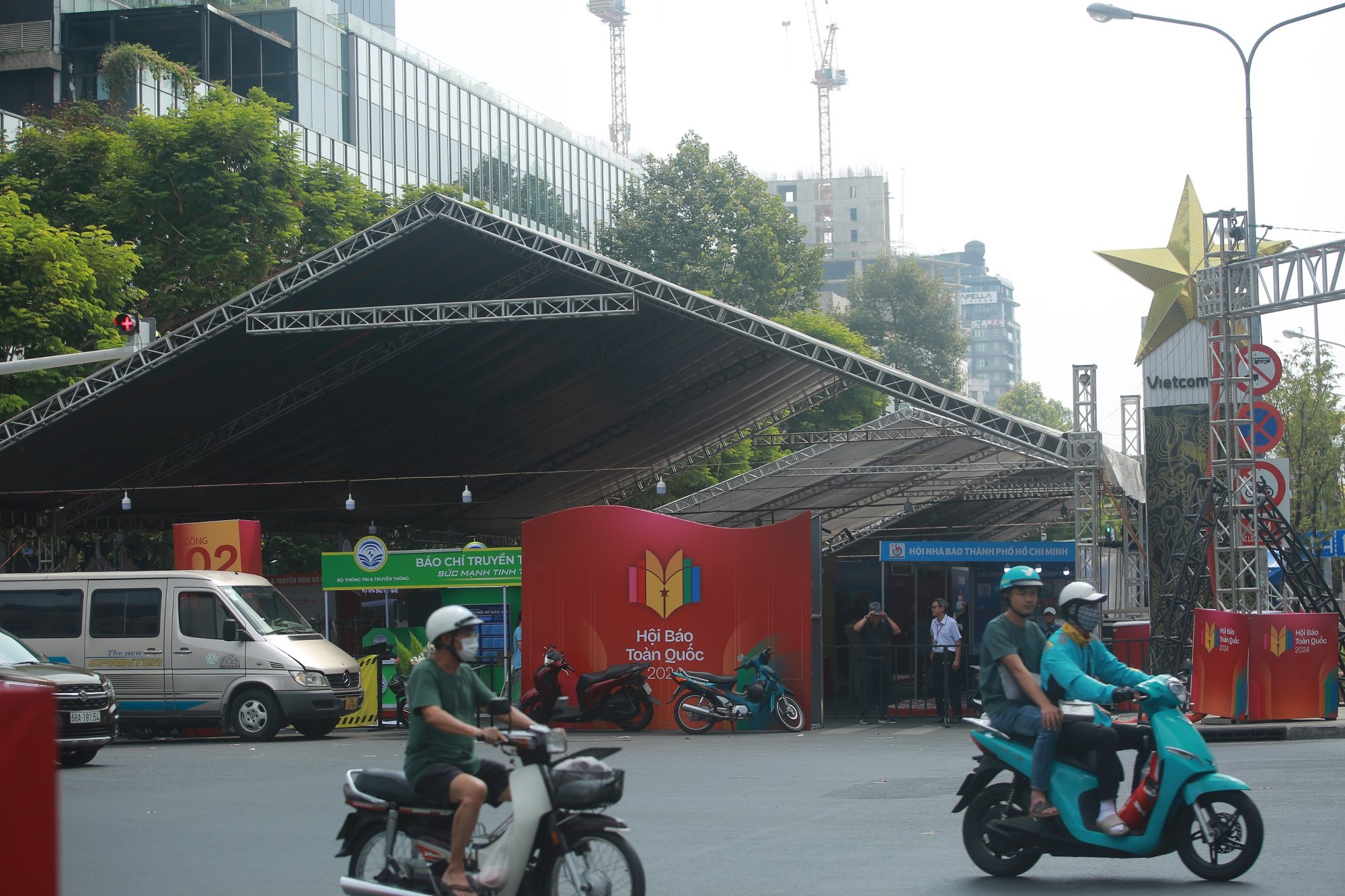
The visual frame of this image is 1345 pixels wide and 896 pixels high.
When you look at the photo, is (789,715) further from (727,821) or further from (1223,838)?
(1223,838)

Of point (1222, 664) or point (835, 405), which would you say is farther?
point (835, 405)

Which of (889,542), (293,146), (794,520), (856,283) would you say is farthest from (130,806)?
(856,283)

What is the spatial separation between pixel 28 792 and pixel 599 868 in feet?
9.00

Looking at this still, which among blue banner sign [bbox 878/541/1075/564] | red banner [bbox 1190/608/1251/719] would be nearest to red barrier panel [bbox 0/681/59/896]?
red banner [bbox 1190/608/1251/719]

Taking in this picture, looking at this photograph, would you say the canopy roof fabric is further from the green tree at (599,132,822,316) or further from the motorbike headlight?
the green tree at (599,132,822,316)

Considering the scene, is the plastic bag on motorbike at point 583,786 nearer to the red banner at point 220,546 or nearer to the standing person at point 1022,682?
the standing person at point 1022,682

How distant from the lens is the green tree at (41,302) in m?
25.1

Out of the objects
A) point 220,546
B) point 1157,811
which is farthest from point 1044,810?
point 220,546

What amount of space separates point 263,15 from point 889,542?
1749 inches

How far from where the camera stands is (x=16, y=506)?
2727cm

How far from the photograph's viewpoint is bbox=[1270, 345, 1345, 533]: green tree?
1384 inches

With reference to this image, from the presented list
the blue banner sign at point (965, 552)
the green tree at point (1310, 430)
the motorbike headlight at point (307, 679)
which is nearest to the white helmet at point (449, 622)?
the motorbike headlight at point (307, 679)

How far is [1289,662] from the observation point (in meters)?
16.9

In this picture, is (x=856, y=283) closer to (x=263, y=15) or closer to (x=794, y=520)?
(x=263, y=15)
